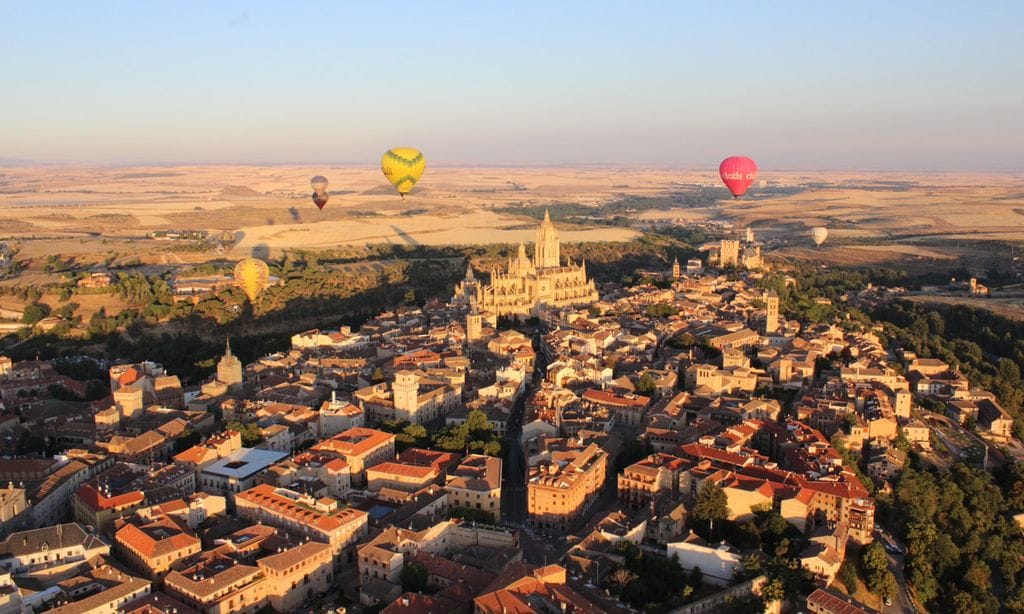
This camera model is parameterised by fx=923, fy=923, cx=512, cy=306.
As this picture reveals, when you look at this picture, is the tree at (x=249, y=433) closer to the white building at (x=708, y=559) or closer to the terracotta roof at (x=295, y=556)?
the terracotta roof at (x=295, y=556)

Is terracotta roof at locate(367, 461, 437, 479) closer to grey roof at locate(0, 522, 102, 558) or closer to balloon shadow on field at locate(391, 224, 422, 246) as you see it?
grey roof at locate(0, 522, 102, 558)

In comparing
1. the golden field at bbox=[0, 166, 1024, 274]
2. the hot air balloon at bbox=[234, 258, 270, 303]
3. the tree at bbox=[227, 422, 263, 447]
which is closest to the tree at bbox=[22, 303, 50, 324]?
the hot air balloon at bbox=[234, 258, 270, 303]

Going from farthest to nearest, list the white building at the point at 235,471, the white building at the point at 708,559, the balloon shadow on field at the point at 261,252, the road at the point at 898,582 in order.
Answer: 1. the balloon shadow on field at the point at 261,252
2. the white building at the point at 235,471
3. the road at the point at 898,582
4. the white building at the point at 708,559

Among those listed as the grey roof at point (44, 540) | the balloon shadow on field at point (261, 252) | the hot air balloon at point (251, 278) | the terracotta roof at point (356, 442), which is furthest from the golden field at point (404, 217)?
the grey roof at point (44, 540)

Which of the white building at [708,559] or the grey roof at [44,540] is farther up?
the grey roof at [44,540]

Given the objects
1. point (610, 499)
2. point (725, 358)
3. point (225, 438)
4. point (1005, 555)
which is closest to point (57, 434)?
point (225, 438)

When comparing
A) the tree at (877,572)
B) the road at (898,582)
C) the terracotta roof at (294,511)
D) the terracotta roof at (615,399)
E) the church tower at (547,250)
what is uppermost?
the church tower at (547,250)
